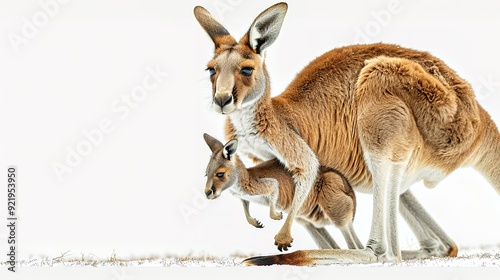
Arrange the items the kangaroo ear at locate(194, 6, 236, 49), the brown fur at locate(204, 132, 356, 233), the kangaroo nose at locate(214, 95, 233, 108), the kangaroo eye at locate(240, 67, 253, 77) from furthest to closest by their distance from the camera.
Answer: the kangaroo ear at locate(194, 6, 236, 49) → the brown fur at locate(204, 132, 356, 233) → the kangaroo eye at locate(240, 67, 253, 77) → the kangaroo nose at locate(214, 95, 233, 108)

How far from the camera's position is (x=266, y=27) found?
5.10 metres

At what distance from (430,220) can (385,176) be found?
34.5 inches

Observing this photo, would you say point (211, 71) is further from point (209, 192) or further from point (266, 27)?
point (209, 192)

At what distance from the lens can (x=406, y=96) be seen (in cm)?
538

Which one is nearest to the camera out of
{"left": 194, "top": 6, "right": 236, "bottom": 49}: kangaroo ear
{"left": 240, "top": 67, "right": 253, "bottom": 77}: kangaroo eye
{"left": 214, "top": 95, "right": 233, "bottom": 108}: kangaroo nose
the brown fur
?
{"left": 214, "top": 95, "right": 233, "bottom": 108}: kangaroo nose

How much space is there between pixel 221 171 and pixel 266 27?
35.8 inches

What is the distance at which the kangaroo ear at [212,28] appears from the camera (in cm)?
518

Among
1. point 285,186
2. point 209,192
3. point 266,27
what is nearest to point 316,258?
point 285,186

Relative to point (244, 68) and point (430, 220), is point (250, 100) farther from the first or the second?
point (430, 220)

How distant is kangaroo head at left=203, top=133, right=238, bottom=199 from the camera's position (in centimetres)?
502

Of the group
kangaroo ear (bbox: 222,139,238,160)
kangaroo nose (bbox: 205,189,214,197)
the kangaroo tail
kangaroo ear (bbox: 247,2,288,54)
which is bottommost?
the kangaroo tail

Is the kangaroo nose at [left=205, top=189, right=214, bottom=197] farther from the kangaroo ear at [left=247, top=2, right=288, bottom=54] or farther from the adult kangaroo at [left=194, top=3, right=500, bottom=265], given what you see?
the kangaroo ear at [left=247, top=2, right=288, bottom=54]

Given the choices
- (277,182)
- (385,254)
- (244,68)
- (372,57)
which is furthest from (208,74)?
(385,254)

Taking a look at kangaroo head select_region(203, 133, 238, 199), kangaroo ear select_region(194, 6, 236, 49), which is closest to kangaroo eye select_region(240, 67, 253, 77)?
kangaroo ear select_region(194, 6, 236, 49)
